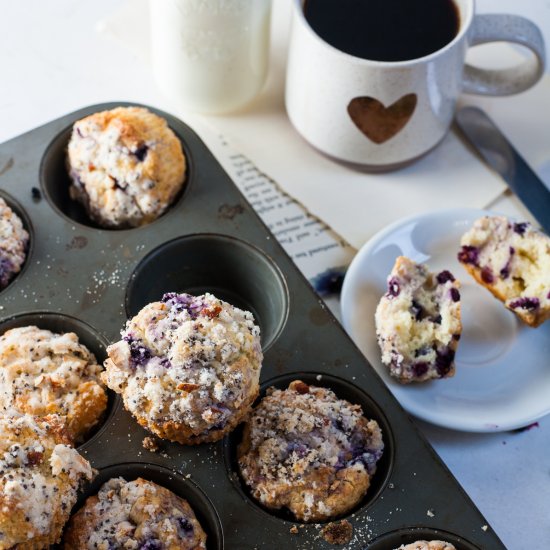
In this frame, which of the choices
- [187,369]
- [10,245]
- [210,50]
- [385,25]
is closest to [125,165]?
[10,245]

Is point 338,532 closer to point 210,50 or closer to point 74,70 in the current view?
point 210,50

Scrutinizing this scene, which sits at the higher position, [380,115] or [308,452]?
[380,115]

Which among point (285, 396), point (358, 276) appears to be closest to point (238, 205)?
point (358, 276)

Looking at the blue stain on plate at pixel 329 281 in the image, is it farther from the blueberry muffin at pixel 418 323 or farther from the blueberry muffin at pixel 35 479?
the blueberry muffin at pixel 35 479

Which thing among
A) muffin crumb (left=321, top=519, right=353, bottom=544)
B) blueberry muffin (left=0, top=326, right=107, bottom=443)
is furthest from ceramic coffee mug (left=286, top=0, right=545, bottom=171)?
muffin crumb (left=321, top=519, right=353, bottom=544)

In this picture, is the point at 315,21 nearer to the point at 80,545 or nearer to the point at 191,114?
the point at 191,114

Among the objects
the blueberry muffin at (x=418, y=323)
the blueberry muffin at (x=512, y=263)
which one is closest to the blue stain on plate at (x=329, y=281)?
the blueberry muffin at (x=418, y=323)
